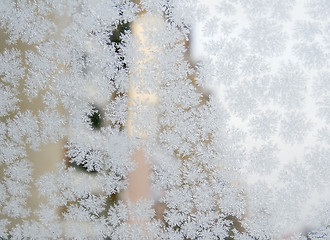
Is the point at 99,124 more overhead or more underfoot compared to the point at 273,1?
more underfoot

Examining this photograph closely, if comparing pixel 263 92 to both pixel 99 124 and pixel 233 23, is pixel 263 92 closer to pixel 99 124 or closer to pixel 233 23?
pixel 233 23

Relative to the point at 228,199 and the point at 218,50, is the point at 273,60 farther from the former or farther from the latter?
the point at 228,199

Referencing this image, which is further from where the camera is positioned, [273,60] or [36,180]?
[36,180]

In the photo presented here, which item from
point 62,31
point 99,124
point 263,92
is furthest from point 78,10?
point 263,92

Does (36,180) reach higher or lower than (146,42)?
lower

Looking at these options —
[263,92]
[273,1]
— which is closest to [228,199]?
[263,92]
